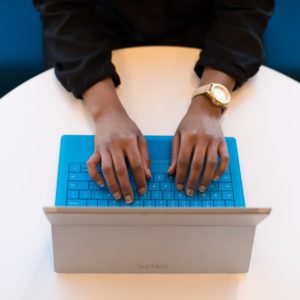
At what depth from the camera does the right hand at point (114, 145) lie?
0.90 meters

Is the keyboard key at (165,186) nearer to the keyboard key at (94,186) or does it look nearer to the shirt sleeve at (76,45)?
the keyboard key at (94,186)

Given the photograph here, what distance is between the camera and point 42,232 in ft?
2.88

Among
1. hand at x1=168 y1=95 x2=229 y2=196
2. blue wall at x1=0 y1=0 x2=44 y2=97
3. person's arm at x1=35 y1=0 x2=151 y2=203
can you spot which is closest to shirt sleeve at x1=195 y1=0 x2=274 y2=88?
hand at x1=168 y1=95 x2=229 y2=196

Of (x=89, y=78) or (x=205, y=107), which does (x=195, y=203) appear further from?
(x=89, y=78)

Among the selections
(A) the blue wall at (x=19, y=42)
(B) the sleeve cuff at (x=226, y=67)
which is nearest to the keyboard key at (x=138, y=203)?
(B) the sleeve cuff at (x=226, y=67)

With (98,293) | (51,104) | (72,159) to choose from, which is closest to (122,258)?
(98,293)

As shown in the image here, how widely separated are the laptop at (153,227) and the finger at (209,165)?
1 centimetres

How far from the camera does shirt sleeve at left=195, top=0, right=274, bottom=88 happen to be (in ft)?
3.63

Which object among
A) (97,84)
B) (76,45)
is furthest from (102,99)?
(76,45)

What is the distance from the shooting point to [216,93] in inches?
41.6

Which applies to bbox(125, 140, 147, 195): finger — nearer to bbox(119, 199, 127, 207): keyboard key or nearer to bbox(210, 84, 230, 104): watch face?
bbox(119, 199, 127, 207): keyboard key

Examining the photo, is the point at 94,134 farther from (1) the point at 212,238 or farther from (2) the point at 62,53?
(1) the point at 212,238

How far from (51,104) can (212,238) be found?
447mm

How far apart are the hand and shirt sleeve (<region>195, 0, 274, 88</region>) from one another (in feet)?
0.33
